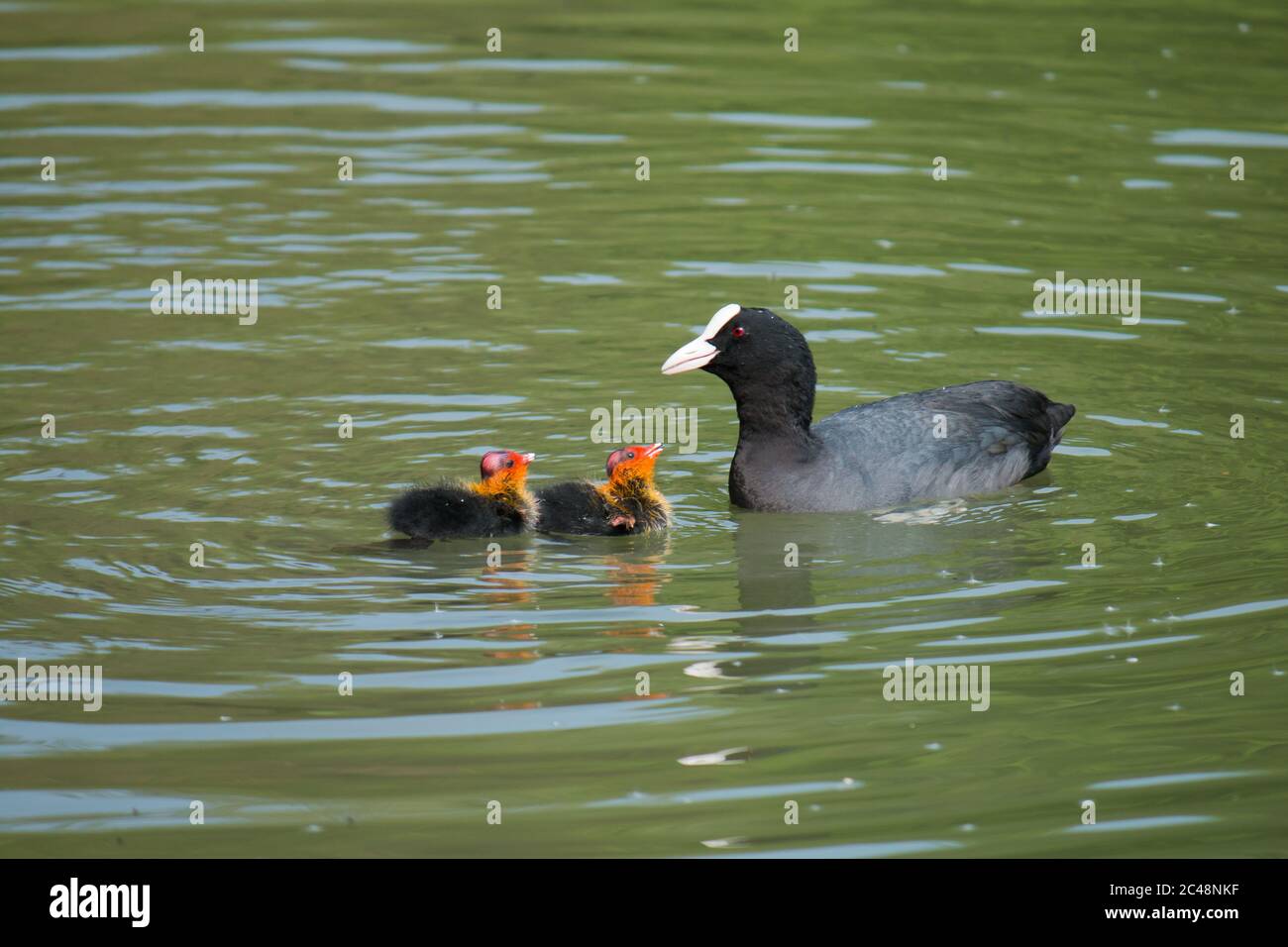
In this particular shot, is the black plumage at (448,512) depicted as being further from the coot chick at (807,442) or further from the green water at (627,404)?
the coot chick at (807,442)

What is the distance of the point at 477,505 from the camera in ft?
27.2

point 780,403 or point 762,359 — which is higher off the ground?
point 762,359

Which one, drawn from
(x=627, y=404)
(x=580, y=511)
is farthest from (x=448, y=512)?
(x=627, y=404)

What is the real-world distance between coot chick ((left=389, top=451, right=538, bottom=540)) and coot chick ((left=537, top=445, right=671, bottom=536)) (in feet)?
0.34

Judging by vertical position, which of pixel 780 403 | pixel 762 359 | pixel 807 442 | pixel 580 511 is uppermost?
pixel 762 359

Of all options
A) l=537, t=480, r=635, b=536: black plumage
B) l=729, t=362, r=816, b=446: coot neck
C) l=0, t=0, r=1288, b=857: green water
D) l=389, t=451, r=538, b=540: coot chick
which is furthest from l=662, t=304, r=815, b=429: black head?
l=389, t=451, r=538, b=540: coot chick

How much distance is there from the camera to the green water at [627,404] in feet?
20.0

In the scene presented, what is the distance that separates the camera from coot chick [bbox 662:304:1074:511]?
8.89 meters

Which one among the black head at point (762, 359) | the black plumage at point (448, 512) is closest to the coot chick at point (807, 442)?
the black head at point (762, 359)

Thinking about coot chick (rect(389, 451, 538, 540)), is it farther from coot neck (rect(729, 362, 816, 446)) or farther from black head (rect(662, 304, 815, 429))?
coot neck (rect(729, 362, 816, 446))

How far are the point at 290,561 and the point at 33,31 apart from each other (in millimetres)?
11231

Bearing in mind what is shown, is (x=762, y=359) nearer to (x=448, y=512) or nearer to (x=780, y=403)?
(x=780, y=403)

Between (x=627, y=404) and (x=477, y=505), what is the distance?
2.22 meters

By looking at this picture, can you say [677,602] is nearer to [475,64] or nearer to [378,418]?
[378,418]
